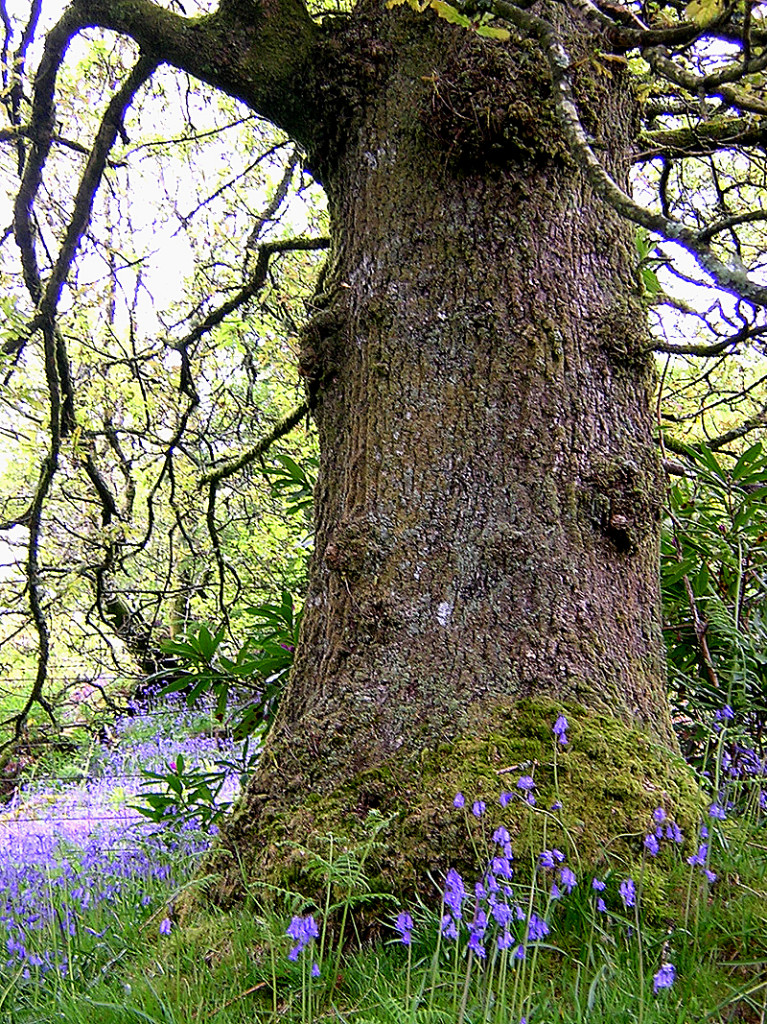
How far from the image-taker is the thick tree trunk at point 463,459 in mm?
2064

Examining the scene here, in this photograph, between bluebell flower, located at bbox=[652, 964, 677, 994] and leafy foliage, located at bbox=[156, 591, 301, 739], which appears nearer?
bluebell flower, located at bbox=[652, 964, 677, 994]

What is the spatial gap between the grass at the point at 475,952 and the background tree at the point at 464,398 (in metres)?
0.17

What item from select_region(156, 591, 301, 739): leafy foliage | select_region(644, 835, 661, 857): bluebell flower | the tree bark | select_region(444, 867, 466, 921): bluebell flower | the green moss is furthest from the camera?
select_region(156, 591, 301, 739): leafy foliage

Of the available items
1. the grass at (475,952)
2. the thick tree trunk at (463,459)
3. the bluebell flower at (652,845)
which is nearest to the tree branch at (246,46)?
the thick tree trunk at (463,459)

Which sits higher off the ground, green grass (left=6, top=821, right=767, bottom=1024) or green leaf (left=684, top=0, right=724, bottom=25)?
green leaf (left=684, top=0, right=724, bottom=25)

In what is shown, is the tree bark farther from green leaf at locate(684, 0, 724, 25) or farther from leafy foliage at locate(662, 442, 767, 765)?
leafy foliage at locate(662, 442, 767, 765)

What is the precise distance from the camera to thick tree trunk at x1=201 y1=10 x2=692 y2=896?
206 centimetres

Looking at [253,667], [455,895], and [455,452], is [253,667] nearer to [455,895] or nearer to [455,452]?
[455,452]

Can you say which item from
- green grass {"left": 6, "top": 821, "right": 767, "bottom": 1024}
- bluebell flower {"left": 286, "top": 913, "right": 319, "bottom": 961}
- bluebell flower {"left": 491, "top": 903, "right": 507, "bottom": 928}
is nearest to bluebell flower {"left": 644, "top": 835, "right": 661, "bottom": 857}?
green grass {"left": 6, "top": 821, "right": 767, "bottom": 1024}

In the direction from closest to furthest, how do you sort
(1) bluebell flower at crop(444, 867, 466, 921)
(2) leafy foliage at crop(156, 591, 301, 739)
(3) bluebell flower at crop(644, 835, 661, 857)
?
1. (1) bluebell flower at crop(444, 867, 466, 921)
2. (3) bluebell flower at crop(644, 835, 661, 857)
3. (2) leafy foliage at crop(156, 591, 301, 739)

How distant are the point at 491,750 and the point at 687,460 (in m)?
2.07

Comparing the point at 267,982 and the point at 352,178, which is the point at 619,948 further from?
the point at 352,178

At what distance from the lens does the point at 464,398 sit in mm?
2318

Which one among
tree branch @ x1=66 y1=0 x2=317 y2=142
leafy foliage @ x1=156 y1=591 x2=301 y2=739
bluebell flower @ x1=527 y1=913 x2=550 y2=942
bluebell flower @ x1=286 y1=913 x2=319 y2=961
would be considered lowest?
bluebell flower @ x1=286 y1=913 x2=319 y2=961
